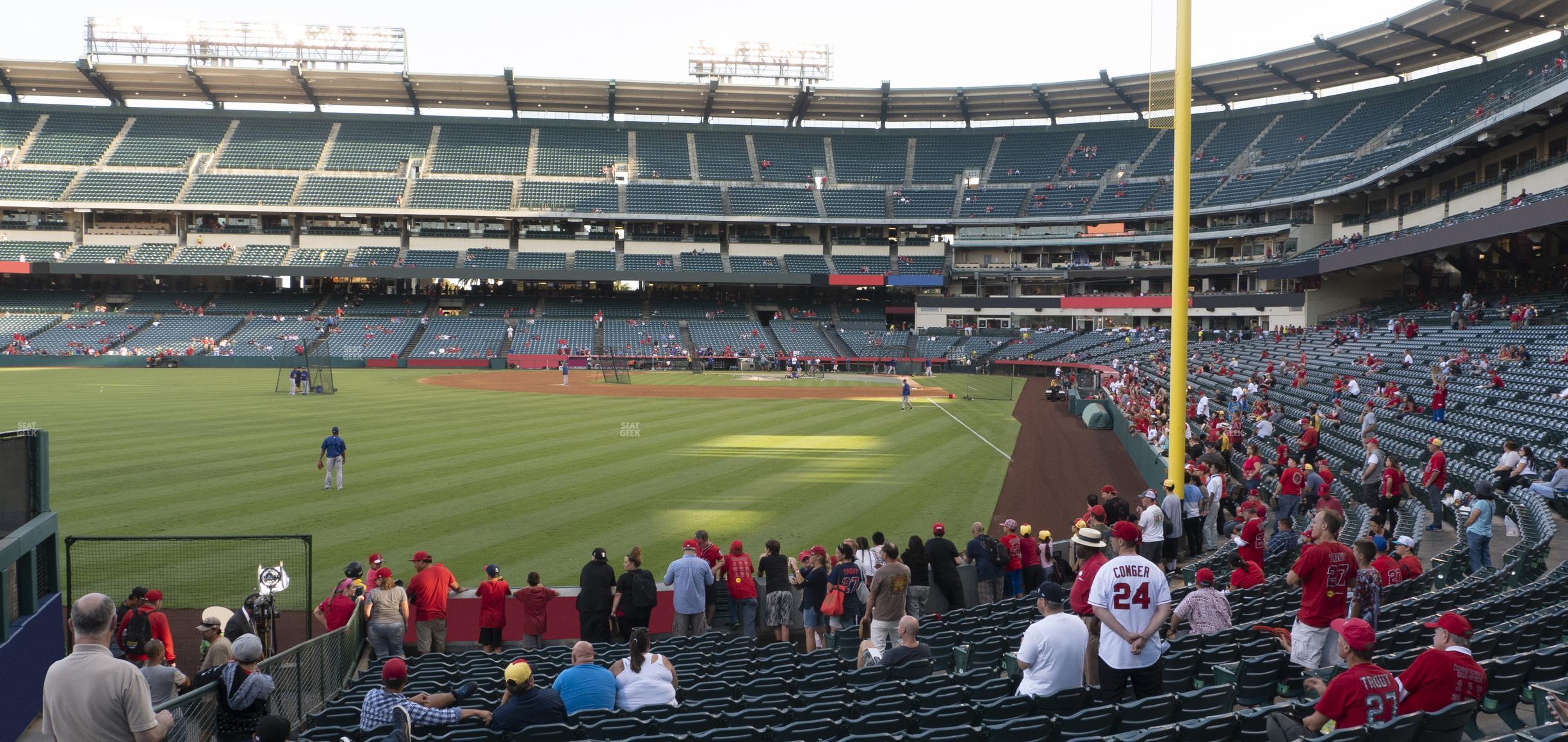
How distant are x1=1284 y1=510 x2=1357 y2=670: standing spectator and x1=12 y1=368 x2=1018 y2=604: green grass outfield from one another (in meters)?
8.79

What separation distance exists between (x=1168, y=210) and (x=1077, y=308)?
988cm

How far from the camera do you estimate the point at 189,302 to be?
69.2 metres

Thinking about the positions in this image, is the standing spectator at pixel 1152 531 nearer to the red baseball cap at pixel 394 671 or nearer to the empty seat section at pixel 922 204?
the red baseball cap at pixel 394 671

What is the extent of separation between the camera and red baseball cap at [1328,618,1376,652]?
5.37m

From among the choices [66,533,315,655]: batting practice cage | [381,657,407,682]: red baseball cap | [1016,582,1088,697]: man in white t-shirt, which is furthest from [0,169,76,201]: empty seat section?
[1016,582,1088,697]: man in white t-shirt

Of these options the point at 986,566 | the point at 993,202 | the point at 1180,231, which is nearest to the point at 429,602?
the point at 986,566

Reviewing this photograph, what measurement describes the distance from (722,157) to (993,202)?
2415cm

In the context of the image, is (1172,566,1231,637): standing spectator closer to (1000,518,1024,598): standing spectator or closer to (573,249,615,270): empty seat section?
(1000,518,1024,598): standing spectator

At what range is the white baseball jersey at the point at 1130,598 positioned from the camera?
21.0ft

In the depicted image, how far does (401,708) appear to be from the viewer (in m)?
6.27

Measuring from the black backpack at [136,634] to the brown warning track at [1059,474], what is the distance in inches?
513

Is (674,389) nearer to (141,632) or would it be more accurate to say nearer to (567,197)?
(567,197)

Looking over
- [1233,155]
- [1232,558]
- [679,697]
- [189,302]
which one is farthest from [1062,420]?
[189,302]

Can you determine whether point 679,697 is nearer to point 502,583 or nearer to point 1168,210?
point 502,583
